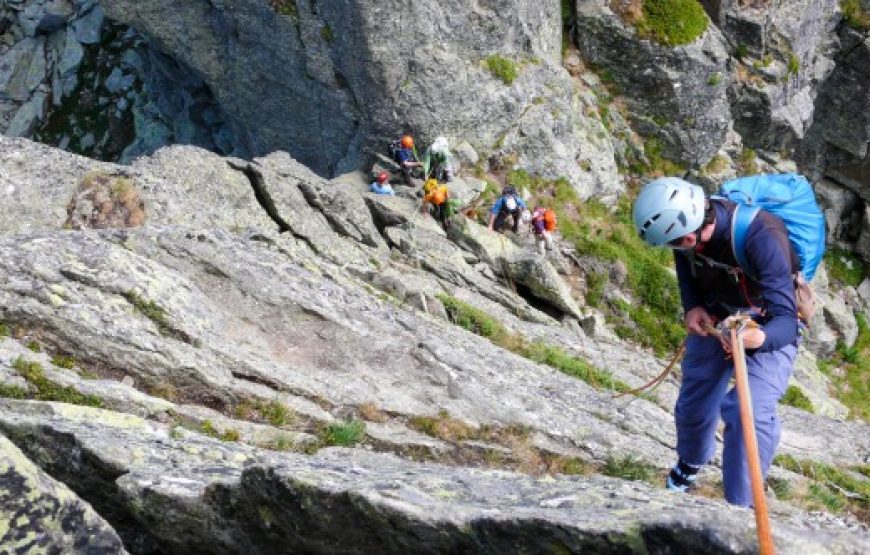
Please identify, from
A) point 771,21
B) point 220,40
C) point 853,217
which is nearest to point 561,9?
point 771,21

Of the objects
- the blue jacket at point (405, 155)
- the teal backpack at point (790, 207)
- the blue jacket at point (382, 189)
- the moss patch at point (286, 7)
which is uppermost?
the moss patch at point (286, 7)

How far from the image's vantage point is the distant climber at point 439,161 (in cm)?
3466

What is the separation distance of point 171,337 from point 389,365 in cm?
385

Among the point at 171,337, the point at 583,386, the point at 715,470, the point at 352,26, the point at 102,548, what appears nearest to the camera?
the point at 102,548

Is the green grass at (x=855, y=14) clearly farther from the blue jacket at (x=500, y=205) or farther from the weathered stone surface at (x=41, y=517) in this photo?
the weathered stone surface at (x=41, y=517)

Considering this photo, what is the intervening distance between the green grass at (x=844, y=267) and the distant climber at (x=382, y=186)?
87.3 ft

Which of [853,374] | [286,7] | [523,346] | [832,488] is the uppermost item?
[286,7]

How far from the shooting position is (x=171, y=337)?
562 inches

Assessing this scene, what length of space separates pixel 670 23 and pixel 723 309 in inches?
1258

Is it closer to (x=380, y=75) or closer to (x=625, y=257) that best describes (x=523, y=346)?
(x=625, y=257)

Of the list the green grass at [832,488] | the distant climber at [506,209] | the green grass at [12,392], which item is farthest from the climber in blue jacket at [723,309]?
the distant climber at [506,209]

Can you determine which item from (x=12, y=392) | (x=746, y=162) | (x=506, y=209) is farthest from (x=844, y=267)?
(x=12, y=392)

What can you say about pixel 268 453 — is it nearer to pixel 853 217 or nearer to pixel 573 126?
pixel 573 126

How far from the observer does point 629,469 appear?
14781 millimetres
